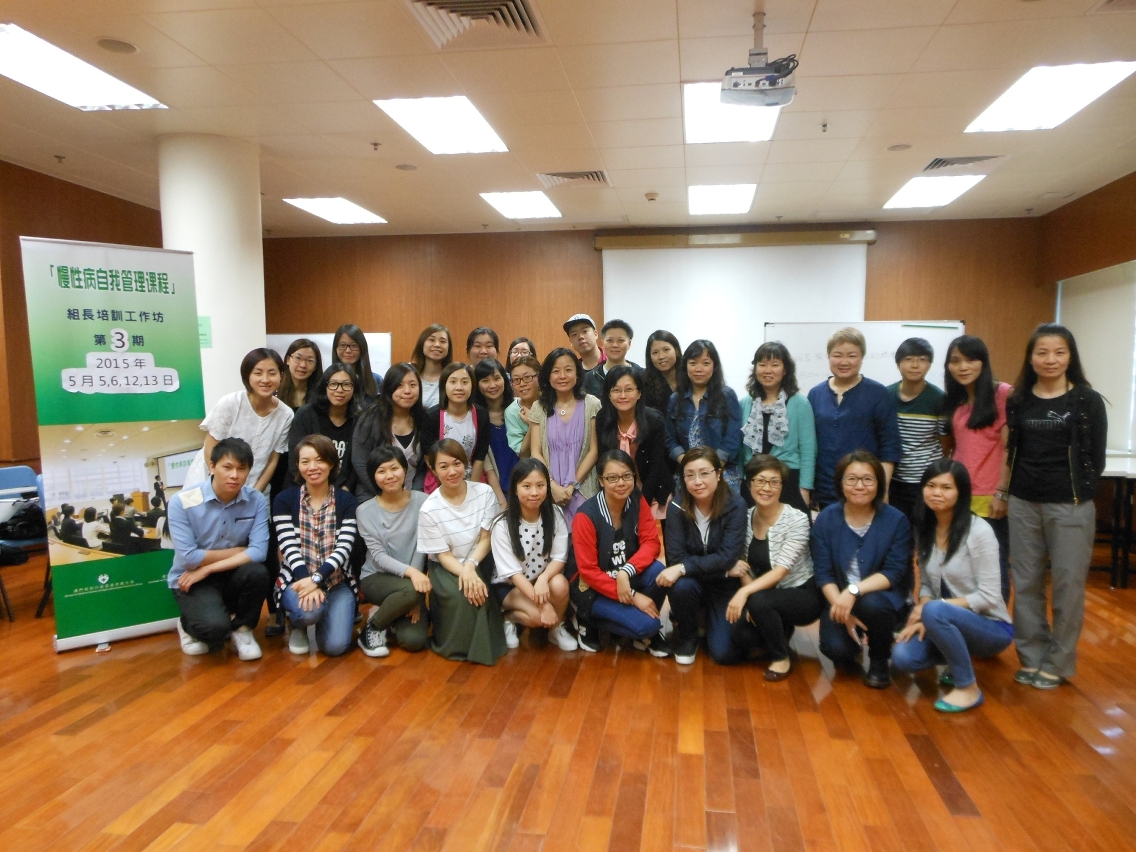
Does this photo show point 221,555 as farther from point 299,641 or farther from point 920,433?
point 920,433

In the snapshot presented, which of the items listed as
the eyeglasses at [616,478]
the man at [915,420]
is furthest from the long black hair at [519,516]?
the man at [915,420]

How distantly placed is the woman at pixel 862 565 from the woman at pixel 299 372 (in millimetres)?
2696

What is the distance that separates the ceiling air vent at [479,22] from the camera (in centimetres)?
310

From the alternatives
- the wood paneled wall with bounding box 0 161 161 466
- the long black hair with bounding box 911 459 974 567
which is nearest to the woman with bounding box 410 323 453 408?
the long black hair with bounding box 911 459 974 567

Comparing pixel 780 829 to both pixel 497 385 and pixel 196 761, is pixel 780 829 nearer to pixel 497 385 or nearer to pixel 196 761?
pixel 196 761

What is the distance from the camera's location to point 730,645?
10.7 ft

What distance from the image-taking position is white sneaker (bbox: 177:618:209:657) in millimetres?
3496

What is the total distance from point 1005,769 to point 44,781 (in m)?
3.13

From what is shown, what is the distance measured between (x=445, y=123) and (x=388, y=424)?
2.10m

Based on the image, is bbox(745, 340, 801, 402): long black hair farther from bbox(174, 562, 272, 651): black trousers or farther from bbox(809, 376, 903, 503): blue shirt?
bbox(174, 562, 272, 651): black trousers

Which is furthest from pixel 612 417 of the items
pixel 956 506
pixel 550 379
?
pixel 956 506

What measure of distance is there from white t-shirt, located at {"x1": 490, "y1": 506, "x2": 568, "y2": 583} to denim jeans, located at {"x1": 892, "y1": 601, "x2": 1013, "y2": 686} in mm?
1508

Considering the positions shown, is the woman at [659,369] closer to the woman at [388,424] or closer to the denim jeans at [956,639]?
the woman at [388,424]

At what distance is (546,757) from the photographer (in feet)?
8.20
